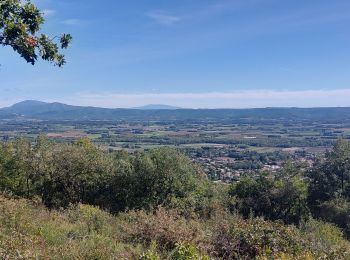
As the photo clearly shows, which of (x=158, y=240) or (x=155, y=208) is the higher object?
(x=158, y=240)

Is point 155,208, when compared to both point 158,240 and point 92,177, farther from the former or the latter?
point 158,240

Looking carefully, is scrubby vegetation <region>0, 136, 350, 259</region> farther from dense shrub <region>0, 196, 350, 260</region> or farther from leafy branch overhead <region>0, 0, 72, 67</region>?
leafy branch overhead <region>0, 0, 72, 67</region>

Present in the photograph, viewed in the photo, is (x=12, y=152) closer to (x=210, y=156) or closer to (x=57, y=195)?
(x=57, y=195)

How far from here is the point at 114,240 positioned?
9.23 m

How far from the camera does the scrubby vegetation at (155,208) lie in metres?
8.10

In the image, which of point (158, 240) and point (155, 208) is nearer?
point (158, 240)

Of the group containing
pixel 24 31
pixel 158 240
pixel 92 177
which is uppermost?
pixel 24 31

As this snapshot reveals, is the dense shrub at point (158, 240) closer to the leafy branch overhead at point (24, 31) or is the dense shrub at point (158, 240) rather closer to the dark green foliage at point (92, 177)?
the leafy branch overhead at point (24, 31)

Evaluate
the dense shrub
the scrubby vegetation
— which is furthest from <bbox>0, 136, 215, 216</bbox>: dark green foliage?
the dense shrub

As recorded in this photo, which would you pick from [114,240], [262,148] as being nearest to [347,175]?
[114,240]

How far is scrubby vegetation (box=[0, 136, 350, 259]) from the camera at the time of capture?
26.6 ft

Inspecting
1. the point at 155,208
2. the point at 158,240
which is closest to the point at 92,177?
the point at 155,208

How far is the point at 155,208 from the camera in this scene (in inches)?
806

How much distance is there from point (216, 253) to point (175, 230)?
3.98 ft
